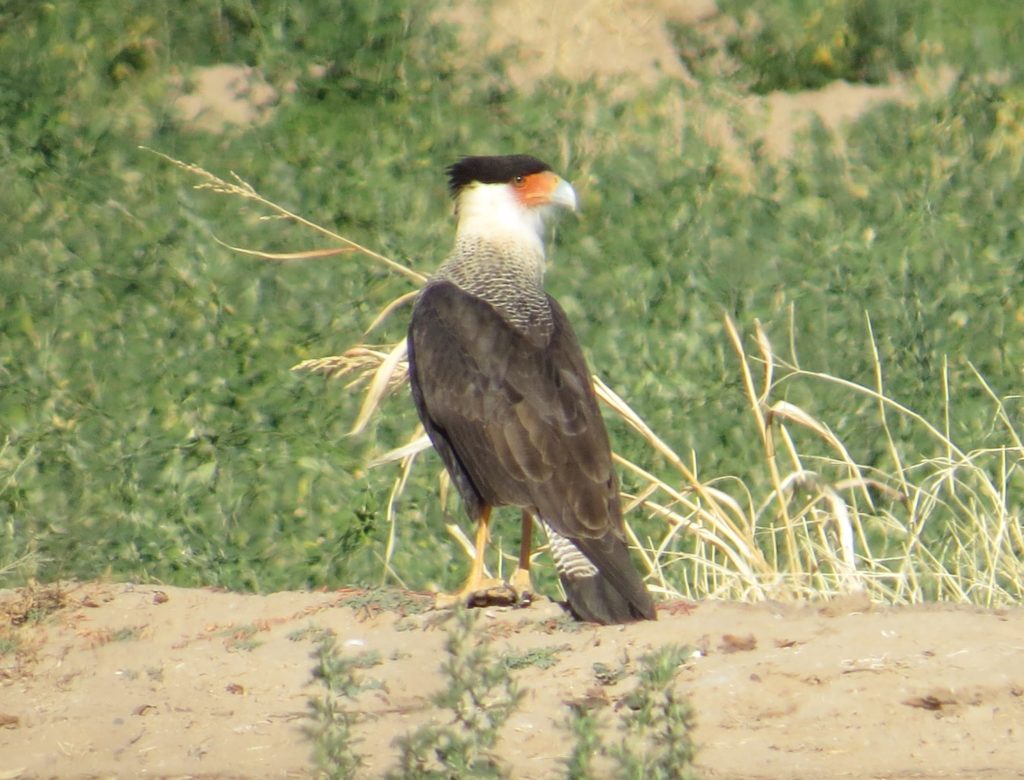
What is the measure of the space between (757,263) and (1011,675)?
4.26 m

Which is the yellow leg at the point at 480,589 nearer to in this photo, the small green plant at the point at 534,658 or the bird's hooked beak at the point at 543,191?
the small green plant at the point at 534,658

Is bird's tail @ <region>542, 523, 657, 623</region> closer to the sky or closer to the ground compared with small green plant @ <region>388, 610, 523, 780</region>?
closer to the ground

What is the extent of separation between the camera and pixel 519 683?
456cm

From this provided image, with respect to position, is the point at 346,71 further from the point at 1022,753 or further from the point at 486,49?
the point at 1022,753

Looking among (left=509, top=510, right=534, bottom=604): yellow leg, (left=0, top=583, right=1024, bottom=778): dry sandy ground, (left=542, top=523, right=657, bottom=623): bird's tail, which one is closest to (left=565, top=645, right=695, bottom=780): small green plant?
(left=0, top=583, right=1024, bottom=778): dry sandy ground

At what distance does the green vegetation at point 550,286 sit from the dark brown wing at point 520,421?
462mm

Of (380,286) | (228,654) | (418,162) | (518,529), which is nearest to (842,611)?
(228,654)

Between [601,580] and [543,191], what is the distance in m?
1.51

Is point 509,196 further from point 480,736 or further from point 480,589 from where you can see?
point 480,736

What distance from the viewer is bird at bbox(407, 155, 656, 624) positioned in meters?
5.08

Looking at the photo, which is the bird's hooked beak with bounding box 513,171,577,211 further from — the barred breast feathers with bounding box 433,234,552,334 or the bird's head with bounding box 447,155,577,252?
the barred breast feathers with bounding box 433,234,552,334

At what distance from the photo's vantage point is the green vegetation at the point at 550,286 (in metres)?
6.46

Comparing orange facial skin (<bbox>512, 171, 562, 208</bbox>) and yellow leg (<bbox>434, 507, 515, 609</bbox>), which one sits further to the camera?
orange facial skin (<bbox>512, 171, 562, 208</bbox>)

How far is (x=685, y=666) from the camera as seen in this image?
4598mm
